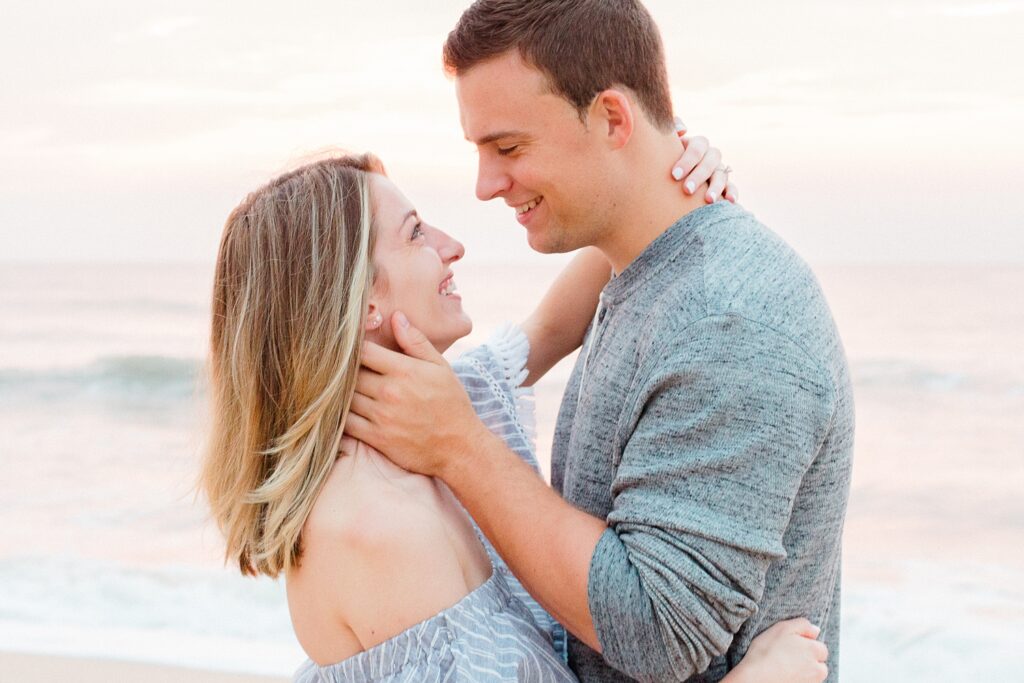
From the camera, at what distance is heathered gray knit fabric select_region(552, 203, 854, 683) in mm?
1659

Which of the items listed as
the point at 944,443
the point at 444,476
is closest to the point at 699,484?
the point at 444,476

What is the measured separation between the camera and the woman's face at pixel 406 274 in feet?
6.77

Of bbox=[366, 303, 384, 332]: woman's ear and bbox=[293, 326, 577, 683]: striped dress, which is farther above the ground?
bbox=[366, 303, 384, 332]: woman's ear

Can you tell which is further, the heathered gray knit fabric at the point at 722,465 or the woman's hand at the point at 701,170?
the woman's hand at the point at 701,170

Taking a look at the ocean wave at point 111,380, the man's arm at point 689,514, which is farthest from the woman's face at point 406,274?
the ocean wave at point 111,380

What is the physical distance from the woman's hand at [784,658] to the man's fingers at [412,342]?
74cm

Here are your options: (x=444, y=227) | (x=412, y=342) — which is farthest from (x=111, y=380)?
(x=412, y=342)

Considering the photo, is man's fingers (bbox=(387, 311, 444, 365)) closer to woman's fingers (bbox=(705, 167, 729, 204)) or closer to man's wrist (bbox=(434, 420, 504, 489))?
man's wrist (bbox=(434, 420, 504, 489))

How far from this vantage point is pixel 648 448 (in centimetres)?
173

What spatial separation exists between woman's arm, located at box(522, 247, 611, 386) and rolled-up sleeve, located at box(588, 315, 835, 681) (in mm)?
872

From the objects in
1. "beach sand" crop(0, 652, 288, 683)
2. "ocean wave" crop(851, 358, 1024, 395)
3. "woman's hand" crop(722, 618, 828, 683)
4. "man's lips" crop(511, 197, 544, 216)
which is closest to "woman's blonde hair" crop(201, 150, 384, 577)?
"man's lips" crop(511, 197, 544, 216)

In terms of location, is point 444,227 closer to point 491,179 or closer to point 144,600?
point 144,600

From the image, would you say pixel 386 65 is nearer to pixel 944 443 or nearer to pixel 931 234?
pixel 931 234

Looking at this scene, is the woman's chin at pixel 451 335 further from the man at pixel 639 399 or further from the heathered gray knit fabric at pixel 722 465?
the heathered gray knit fabric at pixel 722 465
